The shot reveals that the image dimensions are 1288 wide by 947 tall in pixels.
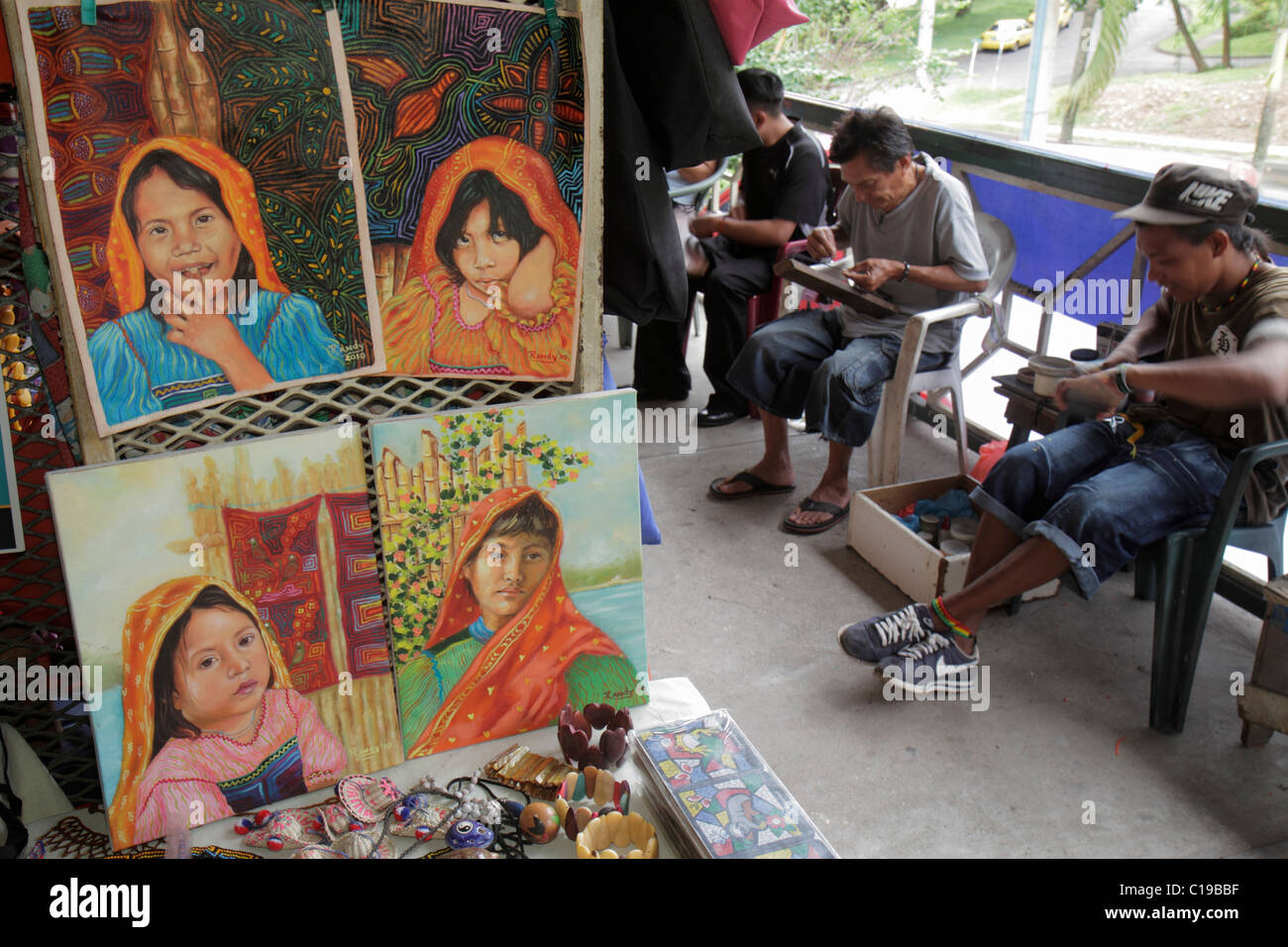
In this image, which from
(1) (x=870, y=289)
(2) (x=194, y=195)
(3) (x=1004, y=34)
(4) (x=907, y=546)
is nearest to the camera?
(2) (x=194, y=195)

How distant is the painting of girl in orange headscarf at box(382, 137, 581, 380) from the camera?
5.14 feet

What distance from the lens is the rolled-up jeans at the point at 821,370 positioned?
3.39 m

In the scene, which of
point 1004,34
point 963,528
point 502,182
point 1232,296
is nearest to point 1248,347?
point 1232,296

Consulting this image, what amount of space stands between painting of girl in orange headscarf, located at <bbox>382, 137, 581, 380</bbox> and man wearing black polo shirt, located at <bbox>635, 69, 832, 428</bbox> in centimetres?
243

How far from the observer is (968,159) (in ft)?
13.3

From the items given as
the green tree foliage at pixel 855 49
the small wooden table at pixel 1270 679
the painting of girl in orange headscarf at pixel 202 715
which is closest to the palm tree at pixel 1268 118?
the green tree foliage at pixel 855 49

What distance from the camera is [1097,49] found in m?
7.96

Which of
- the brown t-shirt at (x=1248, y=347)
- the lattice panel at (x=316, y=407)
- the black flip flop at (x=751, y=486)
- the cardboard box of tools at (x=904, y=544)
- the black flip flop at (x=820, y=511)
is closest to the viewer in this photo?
the lattice panel at (x=316, y=407)

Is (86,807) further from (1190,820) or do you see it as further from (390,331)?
(1190,820)

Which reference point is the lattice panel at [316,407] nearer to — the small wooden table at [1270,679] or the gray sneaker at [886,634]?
the gray sneaker at [886,634]

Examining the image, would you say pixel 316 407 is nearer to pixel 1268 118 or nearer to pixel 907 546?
pixel 907 546

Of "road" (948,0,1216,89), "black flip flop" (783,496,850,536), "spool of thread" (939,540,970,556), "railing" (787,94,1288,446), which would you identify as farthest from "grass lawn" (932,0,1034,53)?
"spool of thread" (939,540,970,556)

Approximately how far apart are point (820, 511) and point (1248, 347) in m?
1.56
